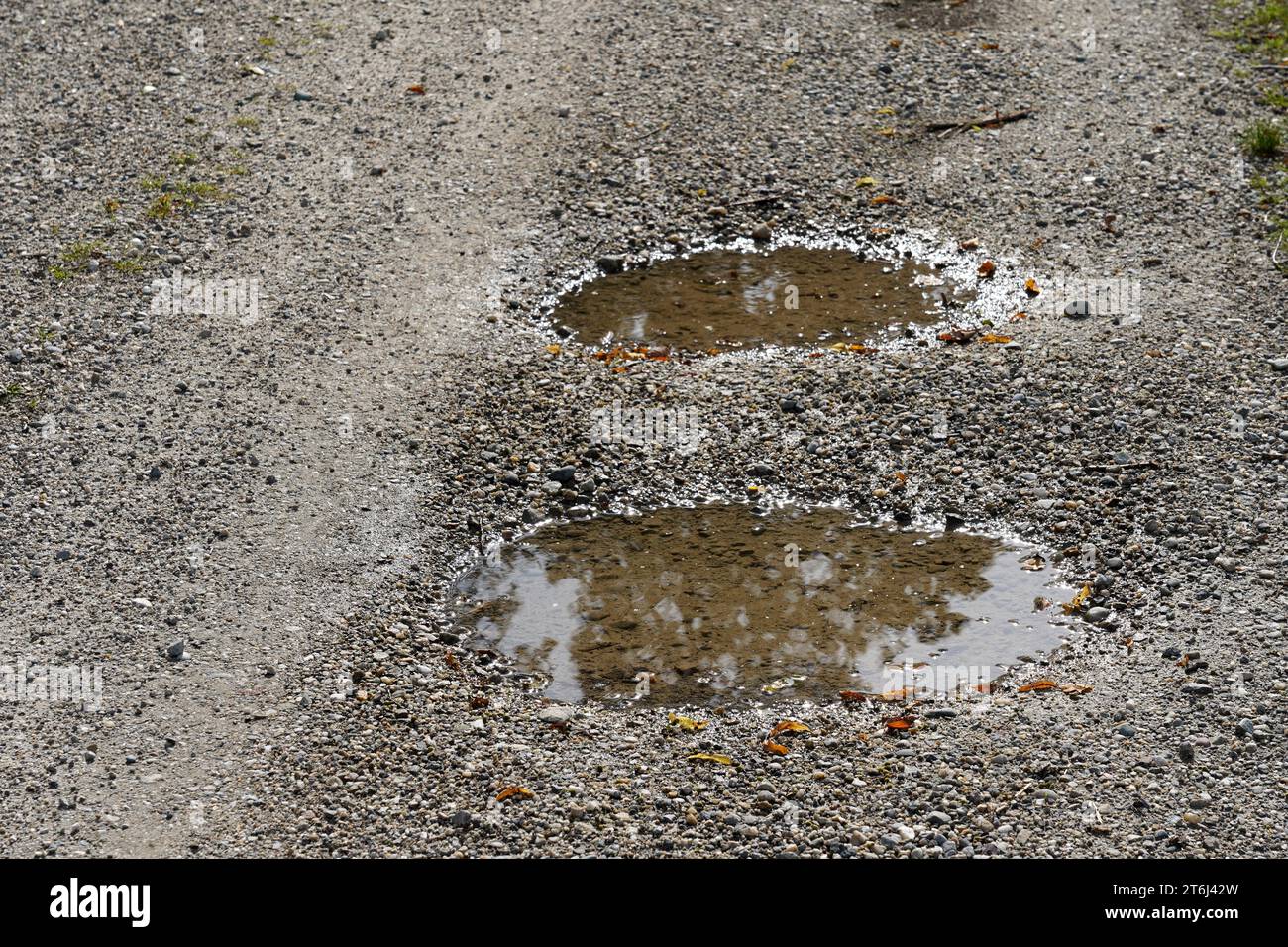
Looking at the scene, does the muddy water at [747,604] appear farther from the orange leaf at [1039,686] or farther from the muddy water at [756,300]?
the muddy water at [756,300]

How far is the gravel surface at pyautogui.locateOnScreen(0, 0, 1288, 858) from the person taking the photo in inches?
226

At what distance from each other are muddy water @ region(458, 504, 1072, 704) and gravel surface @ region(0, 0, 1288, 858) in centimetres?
19

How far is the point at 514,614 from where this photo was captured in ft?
22.3

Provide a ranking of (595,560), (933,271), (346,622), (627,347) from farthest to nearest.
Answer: (933,271) < (627,347) < (595,560) < (346,622)

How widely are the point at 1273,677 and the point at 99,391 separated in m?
6.66

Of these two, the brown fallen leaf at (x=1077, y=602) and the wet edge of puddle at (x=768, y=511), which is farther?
the brown fallen leaf at (x=1077, y=602)

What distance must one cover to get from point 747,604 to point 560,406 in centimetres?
197

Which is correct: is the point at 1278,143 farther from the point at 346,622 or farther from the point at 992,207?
the point at 346,622

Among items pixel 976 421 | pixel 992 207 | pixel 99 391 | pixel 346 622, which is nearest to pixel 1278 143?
pixel 992 207

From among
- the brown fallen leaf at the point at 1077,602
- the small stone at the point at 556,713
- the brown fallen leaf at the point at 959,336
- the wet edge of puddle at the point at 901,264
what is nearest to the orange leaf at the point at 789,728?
the small stone at the point at 556,713

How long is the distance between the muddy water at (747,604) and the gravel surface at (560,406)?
0.62ft

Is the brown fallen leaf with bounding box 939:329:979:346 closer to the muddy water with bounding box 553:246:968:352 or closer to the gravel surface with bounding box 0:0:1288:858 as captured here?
the gravel surface with bounding box 0:0:1288:858

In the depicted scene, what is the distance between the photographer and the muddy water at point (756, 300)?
29.0 feet

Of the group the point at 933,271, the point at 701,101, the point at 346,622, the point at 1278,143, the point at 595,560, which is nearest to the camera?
the point at 346,622
